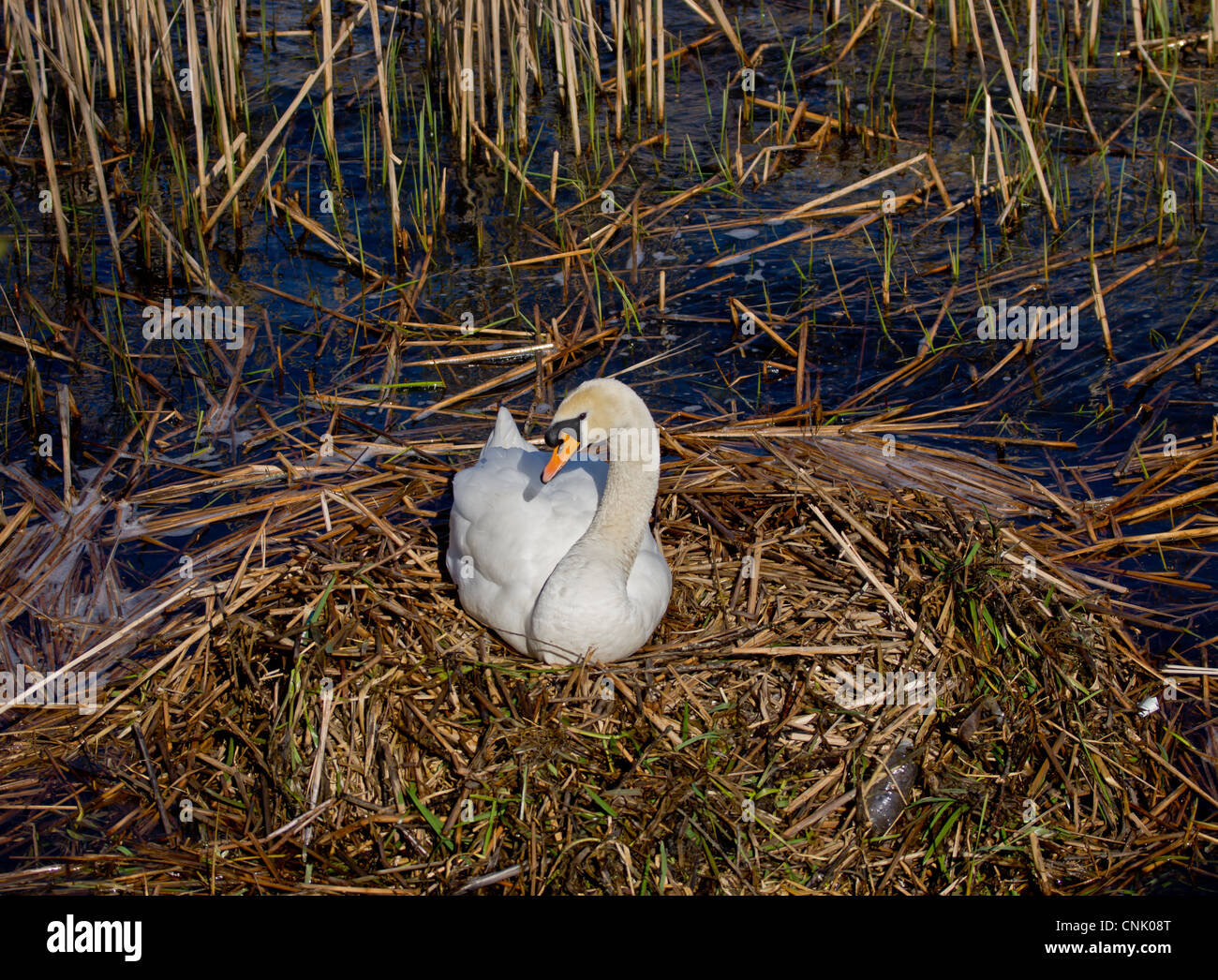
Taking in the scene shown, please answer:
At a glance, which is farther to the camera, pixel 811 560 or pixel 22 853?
pixel 811 560

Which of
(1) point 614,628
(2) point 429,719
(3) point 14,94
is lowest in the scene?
(2) point 429,719

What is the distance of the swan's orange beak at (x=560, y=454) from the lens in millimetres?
4488

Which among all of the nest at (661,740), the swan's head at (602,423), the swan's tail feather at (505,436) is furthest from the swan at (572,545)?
the swan's tail feather at (505,436)

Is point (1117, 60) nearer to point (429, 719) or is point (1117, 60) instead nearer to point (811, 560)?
point (811, 560)

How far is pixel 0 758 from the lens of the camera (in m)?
4.50

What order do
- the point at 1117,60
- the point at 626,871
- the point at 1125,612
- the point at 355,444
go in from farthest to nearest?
1. the point at 1117,60
2. the point at 355,444
3. the point at 1125,612
4. the point at 626,871

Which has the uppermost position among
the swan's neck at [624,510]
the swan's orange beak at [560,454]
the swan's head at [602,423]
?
the swan's head at [602,423]

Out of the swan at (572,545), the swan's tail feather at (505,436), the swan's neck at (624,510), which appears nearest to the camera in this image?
the swan at (572,545)

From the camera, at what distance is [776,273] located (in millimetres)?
8055

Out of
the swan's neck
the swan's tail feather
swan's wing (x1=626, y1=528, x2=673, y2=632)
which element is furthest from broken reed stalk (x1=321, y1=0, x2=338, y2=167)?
swan's wing (x1=626, y1=528, x2=673, y2=632)

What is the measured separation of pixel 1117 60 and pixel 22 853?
10.6 meters

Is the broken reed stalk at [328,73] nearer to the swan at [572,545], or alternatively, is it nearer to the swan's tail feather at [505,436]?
the swan's tail feather at [505,436]

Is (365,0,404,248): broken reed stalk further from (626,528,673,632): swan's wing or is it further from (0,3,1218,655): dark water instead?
(626,528,673,632): swan's wing

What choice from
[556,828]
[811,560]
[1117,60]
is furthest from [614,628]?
[1117,60]
